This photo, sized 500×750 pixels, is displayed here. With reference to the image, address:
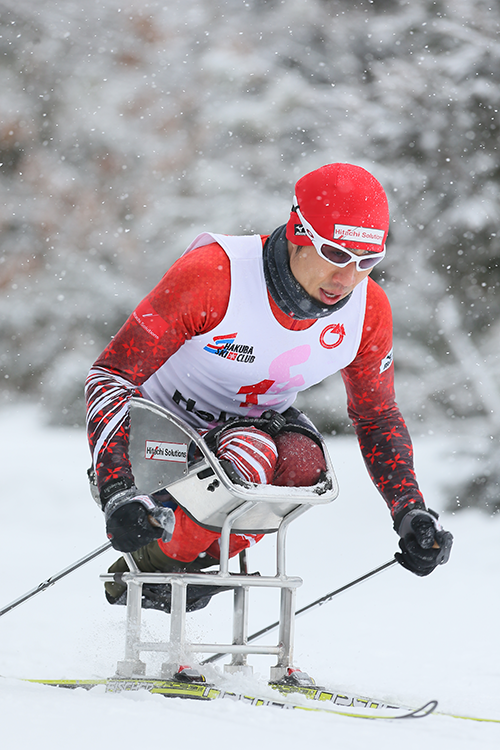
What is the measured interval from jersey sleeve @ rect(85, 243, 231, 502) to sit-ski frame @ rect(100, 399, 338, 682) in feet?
0.29

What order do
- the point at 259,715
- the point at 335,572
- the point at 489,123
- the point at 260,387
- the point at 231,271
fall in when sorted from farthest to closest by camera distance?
the point at 489,123
the point at 335,572
the point at 260,387
the point at 231,271
the point at 259,715

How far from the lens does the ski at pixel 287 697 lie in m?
1.93

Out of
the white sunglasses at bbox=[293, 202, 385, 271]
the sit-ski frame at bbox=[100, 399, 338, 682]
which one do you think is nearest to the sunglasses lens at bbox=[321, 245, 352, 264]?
the white sunglasses at bbox=[293, 202, 385, 271]

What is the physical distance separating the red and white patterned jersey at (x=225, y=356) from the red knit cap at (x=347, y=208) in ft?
0.90

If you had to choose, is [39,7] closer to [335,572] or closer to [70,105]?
[70,105]

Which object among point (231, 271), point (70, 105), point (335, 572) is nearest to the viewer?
point (231, 271)

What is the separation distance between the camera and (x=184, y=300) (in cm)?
220

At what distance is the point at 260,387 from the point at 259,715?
1010 mm

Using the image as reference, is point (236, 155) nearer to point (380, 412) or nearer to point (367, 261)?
point (380, 412)

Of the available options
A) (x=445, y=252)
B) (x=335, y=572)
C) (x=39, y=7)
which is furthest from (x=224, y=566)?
(x=39, y=7)

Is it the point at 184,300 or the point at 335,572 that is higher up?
the point at 184,300

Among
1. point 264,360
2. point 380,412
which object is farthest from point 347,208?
point 380,412

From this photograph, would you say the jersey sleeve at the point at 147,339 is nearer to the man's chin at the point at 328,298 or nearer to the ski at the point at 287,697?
the man's chin at the point at 328,298

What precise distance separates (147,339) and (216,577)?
26.6 inches
